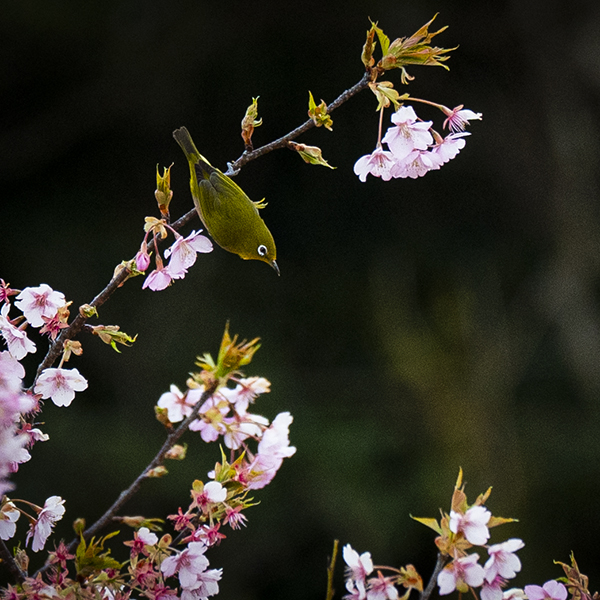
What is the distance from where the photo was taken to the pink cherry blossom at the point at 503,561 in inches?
17.6

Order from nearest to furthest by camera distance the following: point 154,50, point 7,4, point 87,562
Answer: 1. point 87,562
2. point 7,4
3. point 154,50

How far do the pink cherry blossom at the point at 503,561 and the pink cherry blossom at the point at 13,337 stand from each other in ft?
1.14

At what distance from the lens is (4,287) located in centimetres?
53

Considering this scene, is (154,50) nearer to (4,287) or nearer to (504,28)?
(504,28)

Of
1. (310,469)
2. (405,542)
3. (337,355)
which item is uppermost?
(337,355)

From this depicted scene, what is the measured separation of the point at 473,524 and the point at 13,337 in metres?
0.34

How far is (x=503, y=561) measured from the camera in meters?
0.45

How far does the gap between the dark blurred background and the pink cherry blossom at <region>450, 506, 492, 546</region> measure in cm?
186

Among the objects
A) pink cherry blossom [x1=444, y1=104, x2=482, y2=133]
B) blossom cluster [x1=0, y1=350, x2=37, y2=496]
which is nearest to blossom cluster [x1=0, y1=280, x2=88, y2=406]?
blossom cluster [x1=0, y1=350, x2=37, y2=496]

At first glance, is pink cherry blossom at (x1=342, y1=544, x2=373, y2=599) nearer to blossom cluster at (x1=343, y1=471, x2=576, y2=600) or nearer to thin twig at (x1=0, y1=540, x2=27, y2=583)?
blossom cluster at (x1=343, y1=471, x2=576, y2=600)

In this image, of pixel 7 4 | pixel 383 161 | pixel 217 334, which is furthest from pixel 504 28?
pixel 383 161

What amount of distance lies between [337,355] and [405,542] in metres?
0.75

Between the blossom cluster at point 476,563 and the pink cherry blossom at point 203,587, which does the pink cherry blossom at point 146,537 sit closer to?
the pink cherry blossom at point 203,587

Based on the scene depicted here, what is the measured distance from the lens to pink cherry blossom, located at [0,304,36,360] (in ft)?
1.62
